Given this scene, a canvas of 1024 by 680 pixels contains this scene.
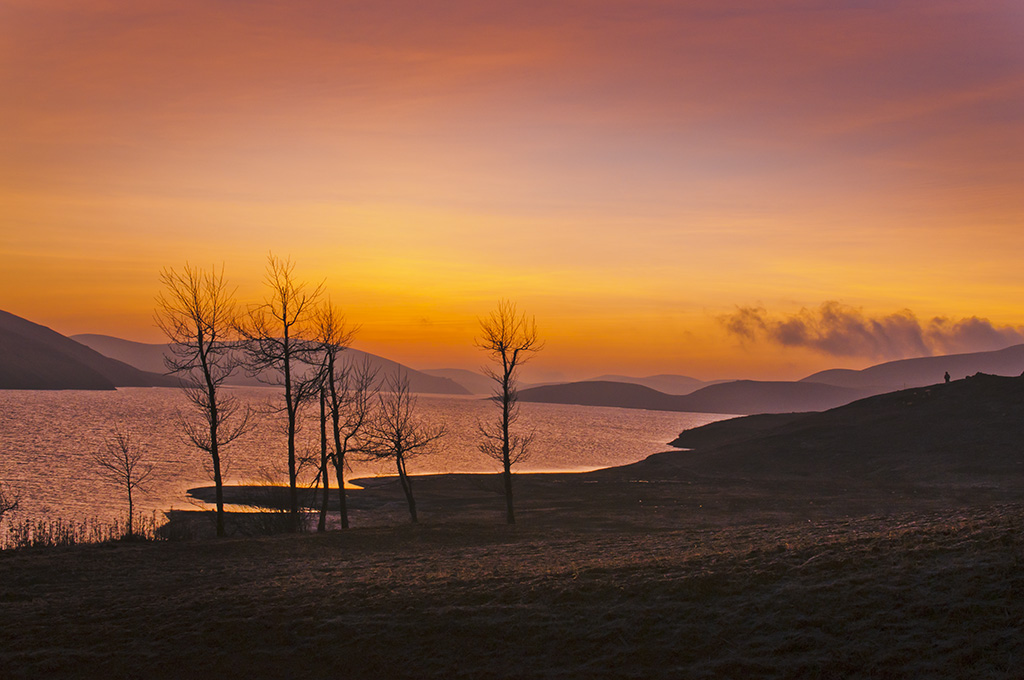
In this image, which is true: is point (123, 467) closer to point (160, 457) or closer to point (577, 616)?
point (160, 457)

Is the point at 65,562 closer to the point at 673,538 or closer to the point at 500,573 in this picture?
the point at 500,573

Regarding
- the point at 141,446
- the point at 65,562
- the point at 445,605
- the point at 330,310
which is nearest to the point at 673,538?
the point at 445,605

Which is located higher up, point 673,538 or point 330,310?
point 330,310

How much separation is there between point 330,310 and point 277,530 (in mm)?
11870

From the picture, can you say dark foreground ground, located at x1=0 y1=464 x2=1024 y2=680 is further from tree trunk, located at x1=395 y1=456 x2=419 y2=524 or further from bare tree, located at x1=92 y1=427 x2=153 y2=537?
bare tree, located at x1=92 y1=427 x2=153 y2=537

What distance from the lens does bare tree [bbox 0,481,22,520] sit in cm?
4328

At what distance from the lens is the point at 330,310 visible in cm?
3872

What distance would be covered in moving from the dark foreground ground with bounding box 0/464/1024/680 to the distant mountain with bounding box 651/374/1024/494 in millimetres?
38339

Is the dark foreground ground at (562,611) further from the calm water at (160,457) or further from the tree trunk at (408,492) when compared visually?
the calm water at (160,457)

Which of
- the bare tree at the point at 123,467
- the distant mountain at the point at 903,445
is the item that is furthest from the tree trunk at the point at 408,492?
the distant mountain at the point at 903,445

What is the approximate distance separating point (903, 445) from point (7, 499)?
74914 millimetres

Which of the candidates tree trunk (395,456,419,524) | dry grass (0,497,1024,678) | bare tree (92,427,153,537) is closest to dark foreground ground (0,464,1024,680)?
dry grass (0,497,1024,678)

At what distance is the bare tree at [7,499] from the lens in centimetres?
4328

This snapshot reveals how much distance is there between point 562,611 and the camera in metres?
13.8
